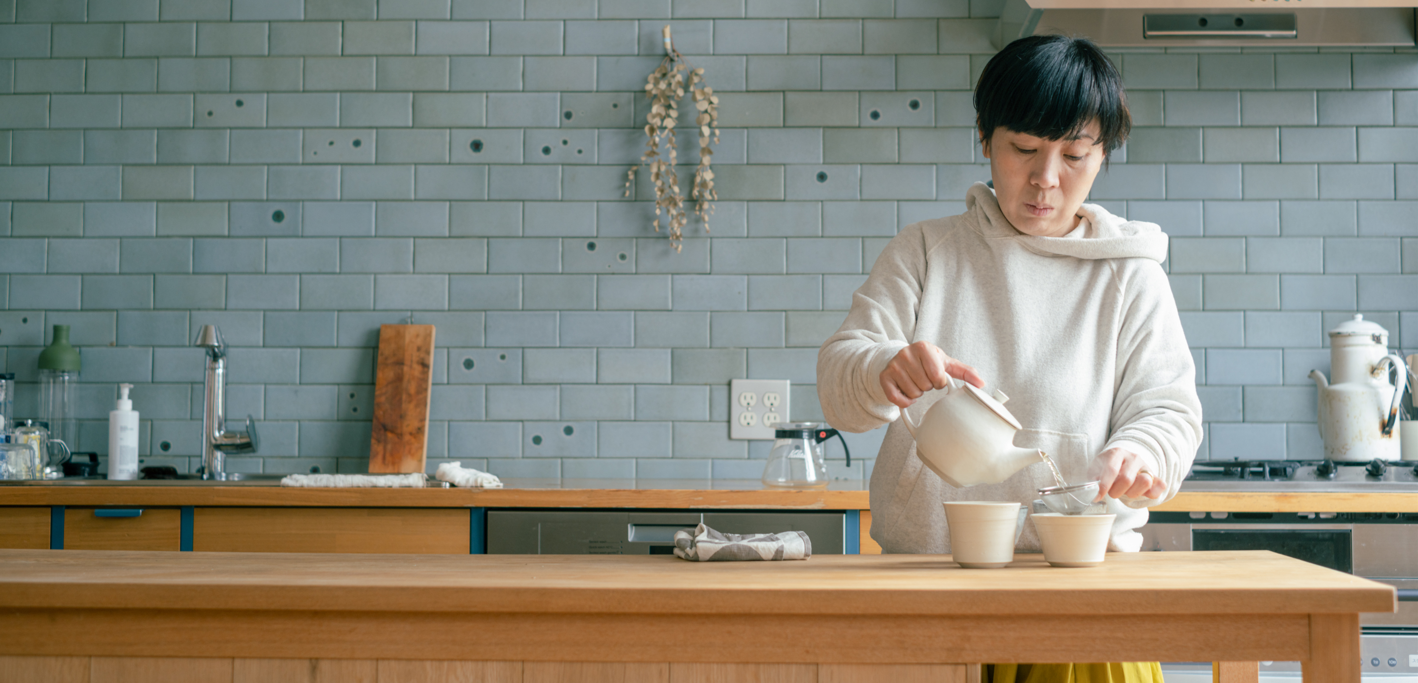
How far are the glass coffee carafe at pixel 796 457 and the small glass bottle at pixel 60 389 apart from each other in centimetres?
195

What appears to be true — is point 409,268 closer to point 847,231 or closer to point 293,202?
point 293,202

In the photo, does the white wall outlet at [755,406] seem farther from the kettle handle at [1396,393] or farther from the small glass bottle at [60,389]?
the small glass bottle at [60,389]

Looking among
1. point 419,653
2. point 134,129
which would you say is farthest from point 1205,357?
point 134,129

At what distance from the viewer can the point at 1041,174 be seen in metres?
1.32

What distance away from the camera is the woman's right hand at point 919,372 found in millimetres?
1112

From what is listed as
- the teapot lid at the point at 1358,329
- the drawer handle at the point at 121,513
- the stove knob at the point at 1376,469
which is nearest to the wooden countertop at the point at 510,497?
the drawer handle at the point at 121,513

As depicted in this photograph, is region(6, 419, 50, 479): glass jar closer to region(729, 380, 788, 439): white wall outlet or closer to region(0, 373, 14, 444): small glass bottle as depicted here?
region(0, 373, 14, 444): small glass bottle

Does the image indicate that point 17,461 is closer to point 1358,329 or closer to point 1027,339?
point 1027,339

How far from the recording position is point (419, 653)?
971mm

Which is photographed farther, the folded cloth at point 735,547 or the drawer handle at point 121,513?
the drawer handle at point 121,513

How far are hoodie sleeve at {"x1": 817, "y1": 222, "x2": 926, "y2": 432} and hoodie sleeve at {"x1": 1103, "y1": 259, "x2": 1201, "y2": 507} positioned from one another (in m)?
0.28

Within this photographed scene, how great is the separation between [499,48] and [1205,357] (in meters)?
2.13

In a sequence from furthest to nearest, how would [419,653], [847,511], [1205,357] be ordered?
[1205,357], [847,511], [419,653]

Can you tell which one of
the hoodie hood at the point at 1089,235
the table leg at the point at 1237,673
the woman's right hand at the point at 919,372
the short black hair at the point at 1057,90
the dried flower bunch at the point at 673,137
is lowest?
the table leg at the point at 1237,673
